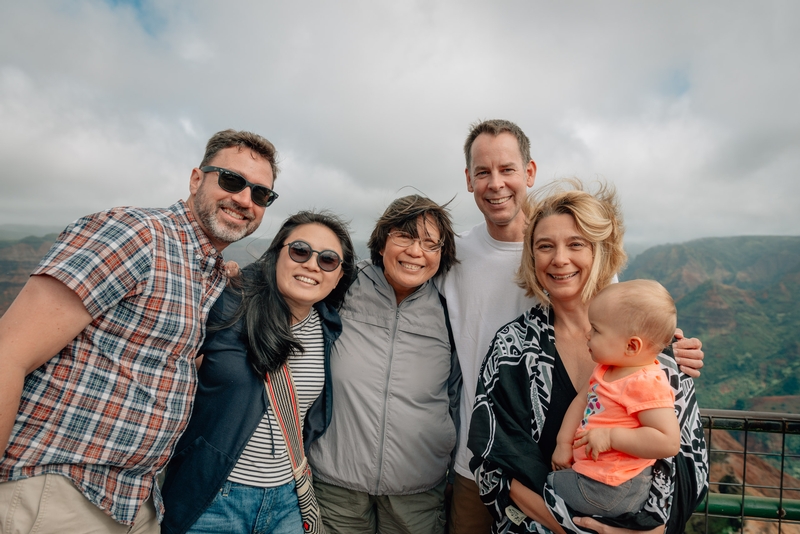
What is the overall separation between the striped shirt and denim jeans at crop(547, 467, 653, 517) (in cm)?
171

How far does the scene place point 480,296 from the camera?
322 cm

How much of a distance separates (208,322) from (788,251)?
61514 millimetres

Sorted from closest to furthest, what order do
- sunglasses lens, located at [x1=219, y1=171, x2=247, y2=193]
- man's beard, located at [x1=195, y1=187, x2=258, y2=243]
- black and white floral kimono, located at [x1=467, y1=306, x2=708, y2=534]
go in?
black and white floral kimono, located at [x1=467, y1=306, x2=708, y2=534], man's beard, located at [x1=195, y1=187, x2=258, y2=243], sunglasses lens, located at [x1=219, y1=171, x2=247, y2=193]

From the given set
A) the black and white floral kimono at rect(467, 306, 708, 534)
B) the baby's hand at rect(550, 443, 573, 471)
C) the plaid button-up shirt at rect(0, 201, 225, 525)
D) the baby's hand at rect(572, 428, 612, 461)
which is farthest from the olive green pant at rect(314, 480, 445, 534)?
the baby's hand at rect(572, 428, 612, 461)

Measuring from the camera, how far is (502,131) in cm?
362

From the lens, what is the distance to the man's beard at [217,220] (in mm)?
2711

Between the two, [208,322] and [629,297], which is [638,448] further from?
[208,322]

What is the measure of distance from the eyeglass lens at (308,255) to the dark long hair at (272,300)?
0.72 feet

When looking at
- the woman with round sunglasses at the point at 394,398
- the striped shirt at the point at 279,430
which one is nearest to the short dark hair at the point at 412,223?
the woman with round sunglasses at the point at 394,398

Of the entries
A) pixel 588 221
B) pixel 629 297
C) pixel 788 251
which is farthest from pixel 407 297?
pixel 788 251

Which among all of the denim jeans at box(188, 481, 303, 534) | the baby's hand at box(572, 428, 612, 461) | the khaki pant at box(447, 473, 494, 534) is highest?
the baby's hand at box(572, 428, 612, 461)

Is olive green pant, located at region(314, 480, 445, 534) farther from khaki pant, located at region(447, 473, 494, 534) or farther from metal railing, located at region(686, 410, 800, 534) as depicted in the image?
metal railing, located at region(686, 410, 800, 534)

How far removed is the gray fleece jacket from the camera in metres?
2.89

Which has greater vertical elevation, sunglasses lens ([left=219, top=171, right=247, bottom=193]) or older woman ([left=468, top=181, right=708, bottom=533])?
sunglasses lens ([left=219, top=171, right=247, bottom=193])
